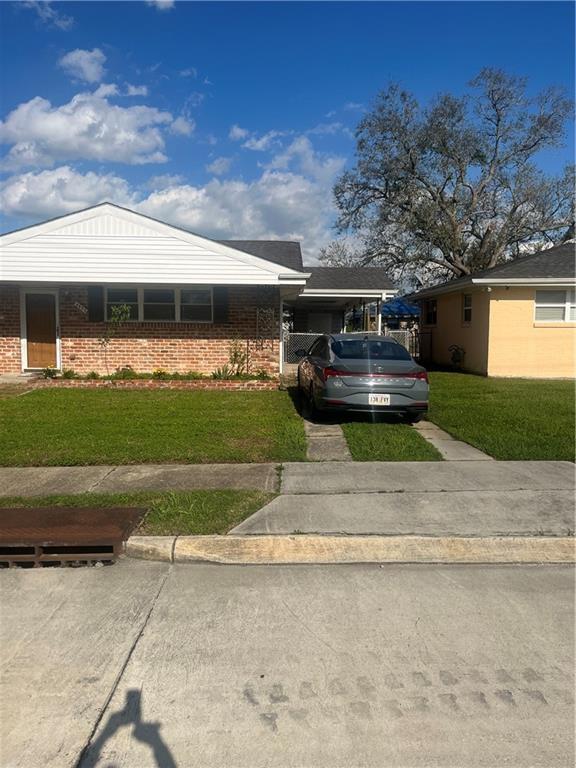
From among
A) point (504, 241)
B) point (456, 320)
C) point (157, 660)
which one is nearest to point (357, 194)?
point (504, 241)

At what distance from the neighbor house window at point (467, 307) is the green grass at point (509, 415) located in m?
3.82

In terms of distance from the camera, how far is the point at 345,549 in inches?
178

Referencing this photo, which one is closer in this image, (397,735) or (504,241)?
(397,735)

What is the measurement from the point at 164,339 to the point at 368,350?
270 inches

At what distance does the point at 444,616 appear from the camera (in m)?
3.63

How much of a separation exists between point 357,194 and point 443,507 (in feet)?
103

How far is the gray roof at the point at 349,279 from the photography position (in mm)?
18375

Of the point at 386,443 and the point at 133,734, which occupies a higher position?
the point at 386,443

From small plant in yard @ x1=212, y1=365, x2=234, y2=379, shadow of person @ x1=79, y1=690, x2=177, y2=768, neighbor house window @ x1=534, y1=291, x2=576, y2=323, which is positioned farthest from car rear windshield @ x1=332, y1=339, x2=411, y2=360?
neighbor house window @ x1=534, y1=291, x2=576, y2=323

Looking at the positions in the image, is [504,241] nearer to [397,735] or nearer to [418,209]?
[418,209]

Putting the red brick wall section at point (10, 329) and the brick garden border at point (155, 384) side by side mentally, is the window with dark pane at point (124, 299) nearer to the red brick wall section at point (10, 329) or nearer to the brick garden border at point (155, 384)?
the brick garden border at point (155, 384)

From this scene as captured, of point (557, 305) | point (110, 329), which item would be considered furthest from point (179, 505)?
point (557, 305)

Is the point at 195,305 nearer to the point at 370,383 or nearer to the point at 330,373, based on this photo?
the point at 330,373

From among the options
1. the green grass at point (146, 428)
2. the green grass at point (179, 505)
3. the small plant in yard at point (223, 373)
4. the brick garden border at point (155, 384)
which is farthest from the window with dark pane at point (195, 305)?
the green grass at point (179, 505)
